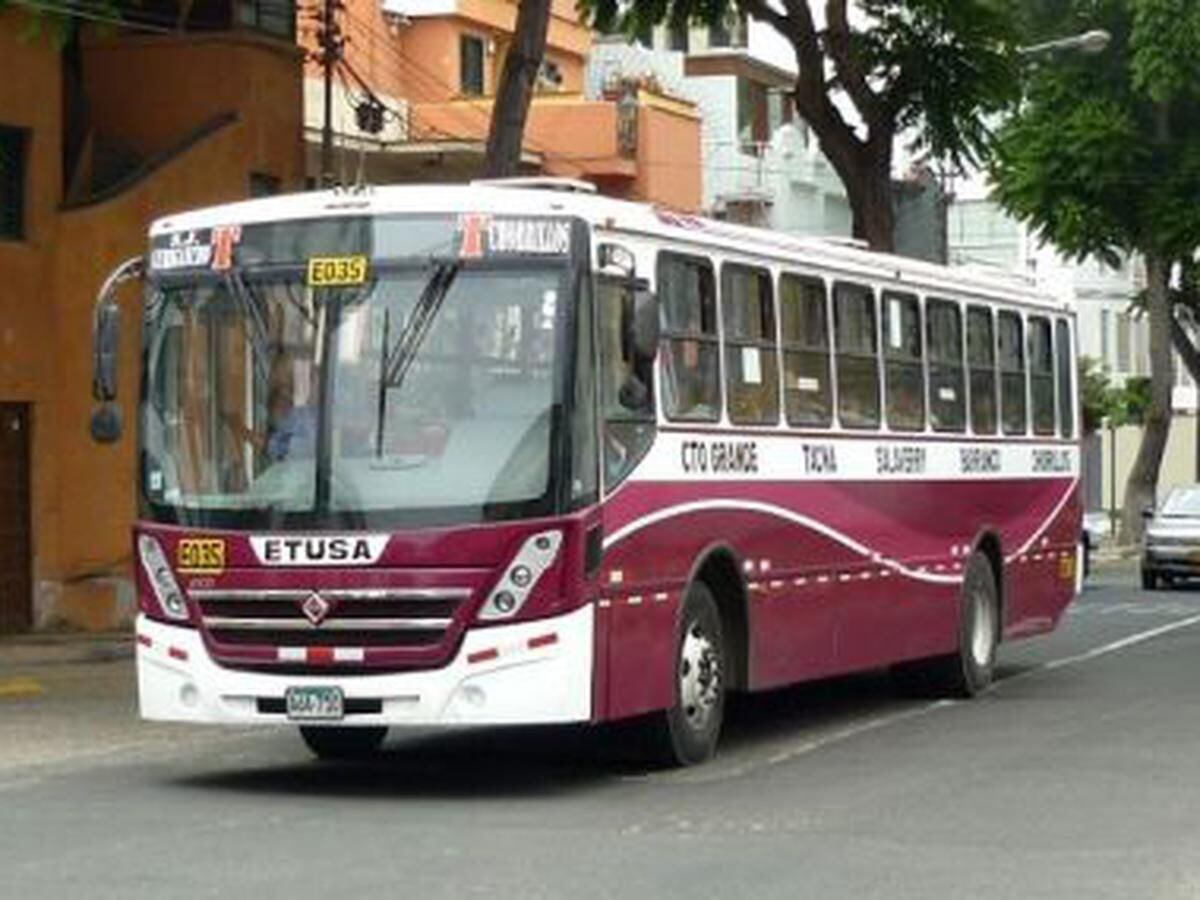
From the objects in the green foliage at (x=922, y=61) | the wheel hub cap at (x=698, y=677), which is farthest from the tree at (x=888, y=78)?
the wheel hub cap at (x=698, y=677)

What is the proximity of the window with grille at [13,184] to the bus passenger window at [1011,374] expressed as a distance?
35.3 feet

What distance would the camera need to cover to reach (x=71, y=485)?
79.0 feet

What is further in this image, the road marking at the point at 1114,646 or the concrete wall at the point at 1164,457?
the concrete wall at the point at 1164,457

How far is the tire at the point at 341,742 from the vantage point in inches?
544

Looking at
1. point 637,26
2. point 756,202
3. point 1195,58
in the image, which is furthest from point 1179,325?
point 637,26

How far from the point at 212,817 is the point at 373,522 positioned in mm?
1656

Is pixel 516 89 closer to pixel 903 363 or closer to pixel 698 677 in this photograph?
pixel 903 363

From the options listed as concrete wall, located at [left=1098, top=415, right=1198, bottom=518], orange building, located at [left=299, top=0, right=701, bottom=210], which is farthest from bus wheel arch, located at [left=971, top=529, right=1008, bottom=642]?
concrete wall, located at [left=1098, top=415, right=1198, bottom=518]

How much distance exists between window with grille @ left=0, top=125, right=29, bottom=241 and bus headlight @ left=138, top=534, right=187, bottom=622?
1219cm

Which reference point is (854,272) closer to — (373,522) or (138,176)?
(373,522)

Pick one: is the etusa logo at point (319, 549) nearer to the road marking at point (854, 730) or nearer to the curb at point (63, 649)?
the road marking at point (854, 730)

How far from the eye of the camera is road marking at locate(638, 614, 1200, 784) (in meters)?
12.7

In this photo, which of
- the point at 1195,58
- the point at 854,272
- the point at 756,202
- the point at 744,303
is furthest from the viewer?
the point at 756,202

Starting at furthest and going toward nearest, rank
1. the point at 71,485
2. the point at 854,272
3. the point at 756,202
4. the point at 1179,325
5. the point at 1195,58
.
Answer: the point at 1179,325 → the point at 756,202 → the point at 1195,58 → the point at 71,485 → the point at 854,272
